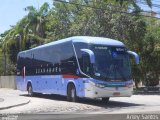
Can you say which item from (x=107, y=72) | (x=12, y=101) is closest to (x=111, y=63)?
(x=107, y=72)

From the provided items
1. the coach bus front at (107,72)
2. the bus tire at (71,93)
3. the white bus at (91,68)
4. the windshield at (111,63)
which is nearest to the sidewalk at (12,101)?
the white bus at (91,68)

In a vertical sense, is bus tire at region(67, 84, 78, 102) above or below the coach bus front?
below

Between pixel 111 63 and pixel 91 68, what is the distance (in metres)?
1.14

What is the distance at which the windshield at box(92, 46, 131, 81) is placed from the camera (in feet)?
77.1

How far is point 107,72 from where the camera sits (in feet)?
77.4

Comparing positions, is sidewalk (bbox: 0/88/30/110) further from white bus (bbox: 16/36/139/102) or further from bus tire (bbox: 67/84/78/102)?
bus tire (bbox: 67/84/78/102)

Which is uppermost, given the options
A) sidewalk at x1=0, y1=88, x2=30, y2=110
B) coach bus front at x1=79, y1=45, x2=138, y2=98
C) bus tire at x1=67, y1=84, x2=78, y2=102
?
coach bus front at x1=79, y1=45, x2=138, y2=98

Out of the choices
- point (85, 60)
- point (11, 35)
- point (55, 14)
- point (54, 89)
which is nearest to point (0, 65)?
point (11, 35)

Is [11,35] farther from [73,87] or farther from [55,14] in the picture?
[73,87]

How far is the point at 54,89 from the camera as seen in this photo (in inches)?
1132

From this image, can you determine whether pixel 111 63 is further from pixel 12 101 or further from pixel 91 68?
pixel 12 101

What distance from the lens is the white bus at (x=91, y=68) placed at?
923 inches

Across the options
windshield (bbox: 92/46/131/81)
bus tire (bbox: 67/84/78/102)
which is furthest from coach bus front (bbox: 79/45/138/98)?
A: bus tire (bbox: 67/84/78/102)

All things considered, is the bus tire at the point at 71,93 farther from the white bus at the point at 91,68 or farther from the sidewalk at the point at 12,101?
the sidewalk at the point at 12,101
